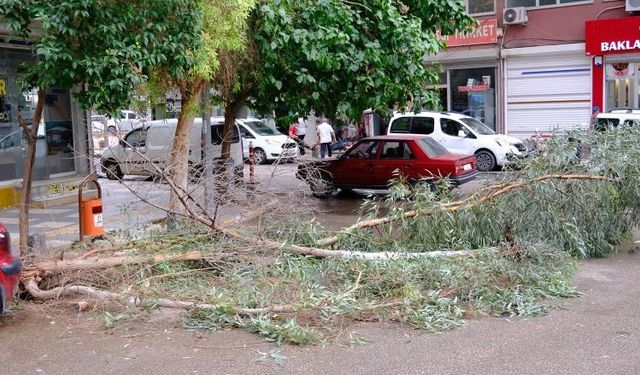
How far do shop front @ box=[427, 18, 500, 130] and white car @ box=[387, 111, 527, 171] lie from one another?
5488mm

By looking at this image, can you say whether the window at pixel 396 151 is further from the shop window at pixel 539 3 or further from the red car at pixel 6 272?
the shop window at pixel 539 3

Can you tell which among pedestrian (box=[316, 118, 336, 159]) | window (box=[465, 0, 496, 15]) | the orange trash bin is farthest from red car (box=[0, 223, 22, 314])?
window (box=[465, 0, 496, 15])

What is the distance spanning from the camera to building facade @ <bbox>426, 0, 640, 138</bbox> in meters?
23.4

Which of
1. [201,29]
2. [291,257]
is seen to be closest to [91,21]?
[201,29]

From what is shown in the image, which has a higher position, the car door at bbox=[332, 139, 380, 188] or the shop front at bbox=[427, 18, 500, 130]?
the shop front at bbox=[427, 18, 500, 130]

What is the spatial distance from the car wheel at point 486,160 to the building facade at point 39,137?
10.4 m

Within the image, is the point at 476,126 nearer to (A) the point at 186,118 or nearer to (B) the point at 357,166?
(B) the point at 357,166

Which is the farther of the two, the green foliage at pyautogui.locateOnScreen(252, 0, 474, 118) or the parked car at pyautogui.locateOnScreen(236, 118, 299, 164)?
the parked car at pyautogui.locateOnScreen(236, 118, 299, 164)

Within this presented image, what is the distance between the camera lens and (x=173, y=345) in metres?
5.62

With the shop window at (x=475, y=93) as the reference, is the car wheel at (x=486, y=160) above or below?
below

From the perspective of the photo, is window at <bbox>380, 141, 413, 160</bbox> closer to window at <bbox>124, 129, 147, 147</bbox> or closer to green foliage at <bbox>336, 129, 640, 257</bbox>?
window at <bbox>124, 129, 147, 147</bbox>

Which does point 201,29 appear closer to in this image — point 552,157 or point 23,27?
point 23,27

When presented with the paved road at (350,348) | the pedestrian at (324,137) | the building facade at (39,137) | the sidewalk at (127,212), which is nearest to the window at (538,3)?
the pedestrian at (324,137)

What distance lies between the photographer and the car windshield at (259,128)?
23.9 m
